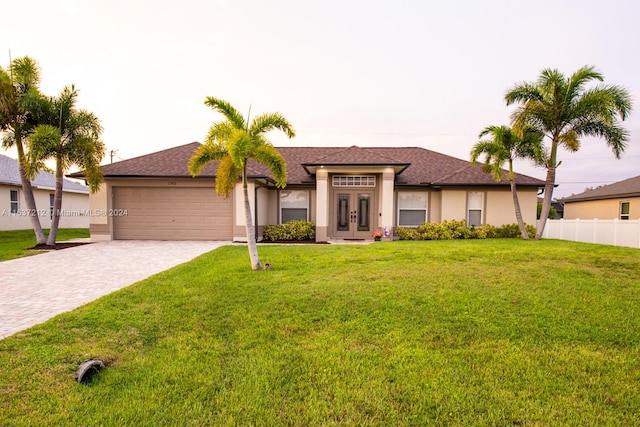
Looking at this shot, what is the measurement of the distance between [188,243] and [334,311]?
10.1 m

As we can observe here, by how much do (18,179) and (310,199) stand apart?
17104 millimetres

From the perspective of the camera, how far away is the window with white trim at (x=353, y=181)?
14.1 m

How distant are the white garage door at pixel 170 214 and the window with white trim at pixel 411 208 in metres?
8.12

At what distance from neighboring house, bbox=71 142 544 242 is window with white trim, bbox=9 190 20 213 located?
8218mm

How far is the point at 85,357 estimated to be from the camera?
3299 millimetres

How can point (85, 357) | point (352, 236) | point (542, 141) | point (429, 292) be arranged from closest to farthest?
point (85, 357), point (429, 292), point (542, 141), point (352, 236)

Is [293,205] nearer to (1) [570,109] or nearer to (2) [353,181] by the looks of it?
(2) [353,181]

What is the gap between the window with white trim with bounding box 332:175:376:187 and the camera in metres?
14.1

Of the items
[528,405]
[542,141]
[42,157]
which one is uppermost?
[542,141]

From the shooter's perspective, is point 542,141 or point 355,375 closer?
point 355,375

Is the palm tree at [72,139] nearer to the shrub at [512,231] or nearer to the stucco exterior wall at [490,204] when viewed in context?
the stucco exterior wall at [490,204]

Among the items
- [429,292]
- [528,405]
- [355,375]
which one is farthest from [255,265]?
[528,405]

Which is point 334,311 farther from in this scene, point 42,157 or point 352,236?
point 42,157

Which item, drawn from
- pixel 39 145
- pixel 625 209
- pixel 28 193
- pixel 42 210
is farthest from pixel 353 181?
pixel 42 210
